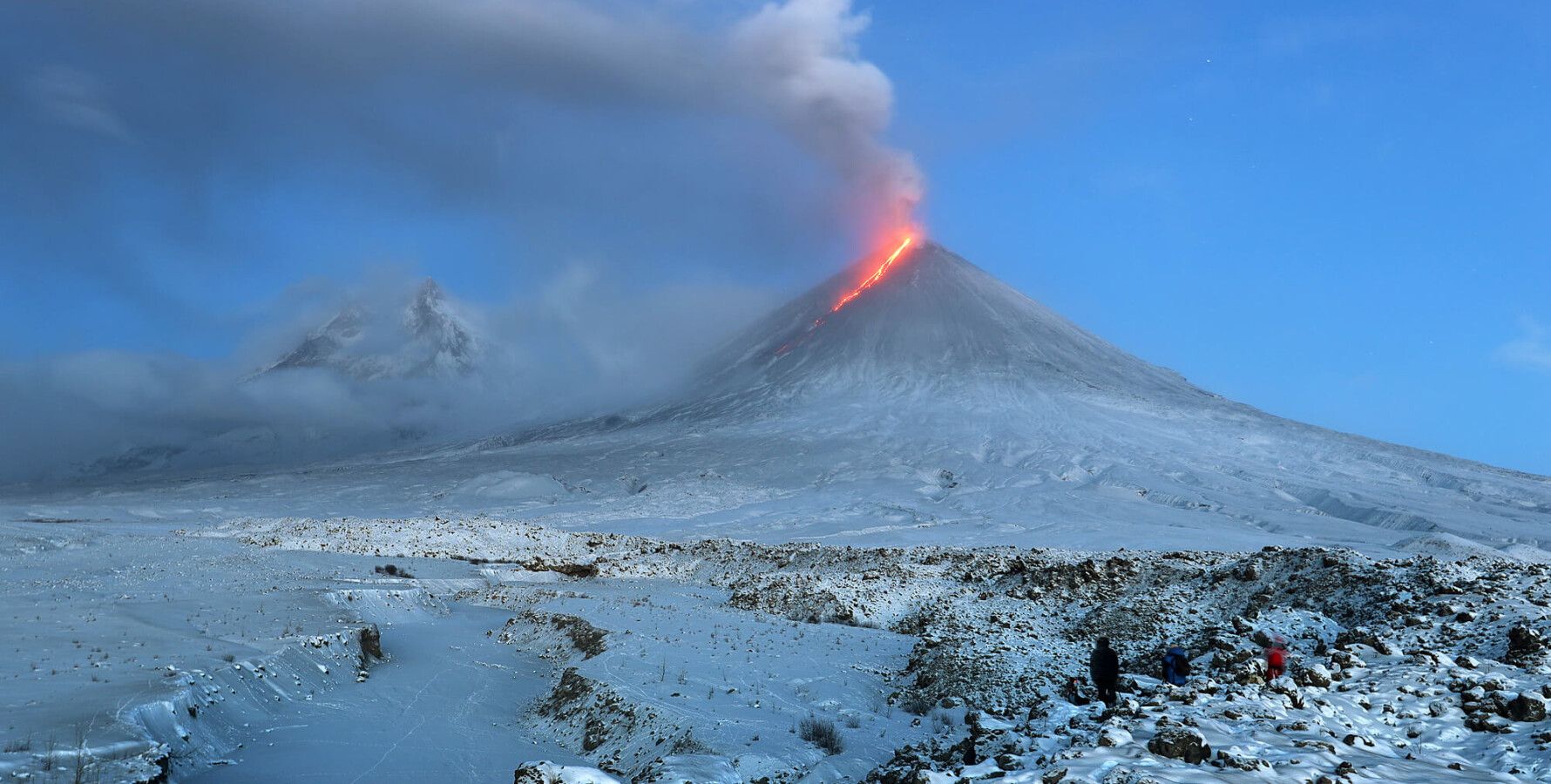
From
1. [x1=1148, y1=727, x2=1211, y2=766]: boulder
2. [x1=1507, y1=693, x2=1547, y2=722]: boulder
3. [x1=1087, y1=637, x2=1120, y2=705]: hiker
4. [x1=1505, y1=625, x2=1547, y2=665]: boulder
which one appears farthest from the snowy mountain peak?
[x1=1148, y1=727, x2=1211, y2=766]: boulder

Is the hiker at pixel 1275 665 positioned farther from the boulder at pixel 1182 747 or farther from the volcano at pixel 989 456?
the volcano at pixel 989 456

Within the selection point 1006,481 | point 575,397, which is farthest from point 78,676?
point 575,397

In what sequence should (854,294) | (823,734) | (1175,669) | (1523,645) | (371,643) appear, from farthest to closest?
1. (854,294)
2. (371,643)
3. (823,734)
4. (1175,669)
5. (1523,645)

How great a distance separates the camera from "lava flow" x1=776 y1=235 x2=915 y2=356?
144 m

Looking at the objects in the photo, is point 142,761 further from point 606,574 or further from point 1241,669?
point 606,574

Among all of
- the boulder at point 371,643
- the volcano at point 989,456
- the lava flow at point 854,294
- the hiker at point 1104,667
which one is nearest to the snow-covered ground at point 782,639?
the boulder at point 371,643

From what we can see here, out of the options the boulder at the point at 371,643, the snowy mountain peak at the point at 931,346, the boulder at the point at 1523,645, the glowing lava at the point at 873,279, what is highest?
the glowing lava at the point at 873,279

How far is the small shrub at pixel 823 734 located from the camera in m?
14.4

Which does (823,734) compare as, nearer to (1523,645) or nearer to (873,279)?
(1523,645)

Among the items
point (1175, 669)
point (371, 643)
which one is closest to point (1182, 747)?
point (1175, 669)

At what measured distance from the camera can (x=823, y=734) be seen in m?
14.7

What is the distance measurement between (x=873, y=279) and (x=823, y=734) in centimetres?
15883

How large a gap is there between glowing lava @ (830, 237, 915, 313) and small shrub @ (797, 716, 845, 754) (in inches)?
5585

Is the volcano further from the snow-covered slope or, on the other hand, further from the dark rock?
the dark rock
